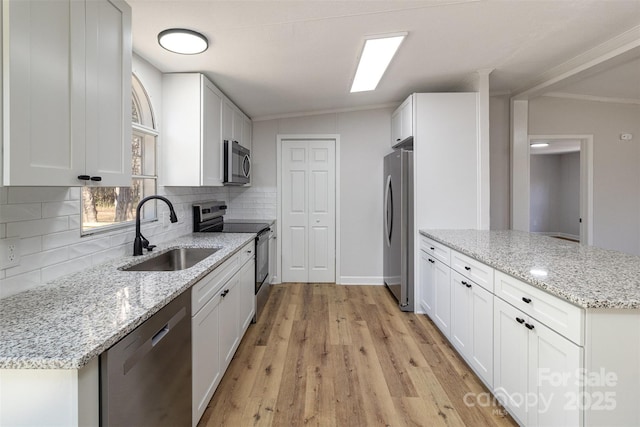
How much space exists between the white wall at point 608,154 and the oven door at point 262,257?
12.1 feet

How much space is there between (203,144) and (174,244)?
855mm

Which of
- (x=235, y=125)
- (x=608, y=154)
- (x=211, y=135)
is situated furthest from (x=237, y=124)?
(x=608, y=154)

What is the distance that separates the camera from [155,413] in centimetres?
121

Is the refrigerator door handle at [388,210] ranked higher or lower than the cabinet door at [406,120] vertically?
lower

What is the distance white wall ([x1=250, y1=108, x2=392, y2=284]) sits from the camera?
4.43m

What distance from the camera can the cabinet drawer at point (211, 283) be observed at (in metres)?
1.64

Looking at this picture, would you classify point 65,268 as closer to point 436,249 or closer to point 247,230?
point 247,230

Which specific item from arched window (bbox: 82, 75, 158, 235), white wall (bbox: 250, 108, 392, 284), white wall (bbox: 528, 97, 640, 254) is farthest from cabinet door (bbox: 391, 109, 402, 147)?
arched window (bbox: 82, 75, 158, 235)

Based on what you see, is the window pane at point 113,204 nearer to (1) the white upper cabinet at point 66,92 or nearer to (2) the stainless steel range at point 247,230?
(1) the white upper cabinet at point 66,92

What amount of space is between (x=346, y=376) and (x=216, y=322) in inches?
39.2

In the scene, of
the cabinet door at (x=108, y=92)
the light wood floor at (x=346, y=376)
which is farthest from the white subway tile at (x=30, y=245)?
the light wood floor at (x=346, y=376)

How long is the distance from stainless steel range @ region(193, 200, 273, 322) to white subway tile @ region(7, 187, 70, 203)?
1553 mm

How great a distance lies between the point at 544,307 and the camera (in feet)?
4.93

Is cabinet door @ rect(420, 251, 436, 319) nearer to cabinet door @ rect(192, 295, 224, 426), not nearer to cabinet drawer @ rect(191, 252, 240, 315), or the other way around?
cabinet drawer @ rect(191, 252, 240, 315)
